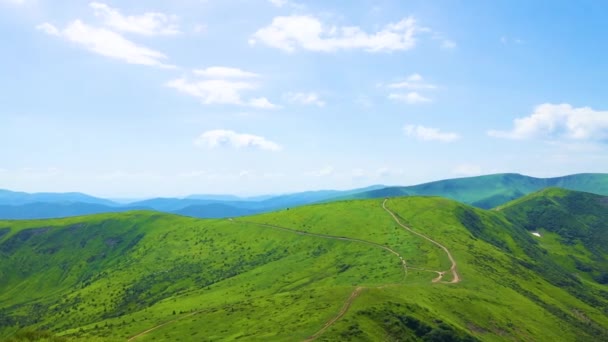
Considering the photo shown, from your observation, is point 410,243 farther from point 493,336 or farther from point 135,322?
point 135,322

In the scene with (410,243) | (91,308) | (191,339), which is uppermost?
(410,243)

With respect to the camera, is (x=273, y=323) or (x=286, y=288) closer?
(x=273, y=323)

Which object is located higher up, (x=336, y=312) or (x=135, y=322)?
(x=336, y=312)

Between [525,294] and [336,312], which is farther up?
[336,312]

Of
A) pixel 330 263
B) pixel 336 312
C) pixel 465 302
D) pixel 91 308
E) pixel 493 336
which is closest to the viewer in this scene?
pixel 336 312

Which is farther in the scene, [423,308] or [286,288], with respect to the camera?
[286,288]

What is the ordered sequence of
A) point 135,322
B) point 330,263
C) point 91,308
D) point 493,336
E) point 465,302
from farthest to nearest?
point 91,308 → point 330,263 → point 135,322 → point 465,302 → point 493,336

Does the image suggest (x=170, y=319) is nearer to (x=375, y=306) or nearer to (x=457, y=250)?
(x=375, y=306)

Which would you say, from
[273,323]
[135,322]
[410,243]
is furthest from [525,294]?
[135,322]

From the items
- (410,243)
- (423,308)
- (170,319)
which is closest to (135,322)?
(170,319)
